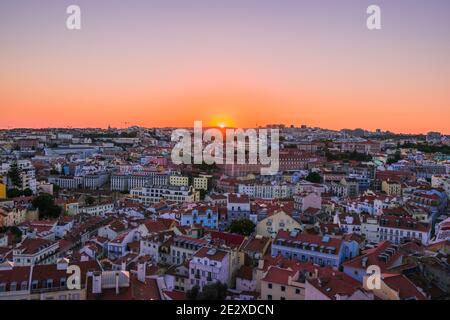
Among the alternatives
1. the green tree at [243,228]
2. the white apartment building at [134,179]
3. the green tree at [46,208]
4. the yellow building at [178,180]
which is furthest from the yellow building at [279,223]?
the white apartment building at [134,179]

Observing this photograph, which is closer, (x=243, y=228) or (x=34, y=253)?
(x=34, y=253)

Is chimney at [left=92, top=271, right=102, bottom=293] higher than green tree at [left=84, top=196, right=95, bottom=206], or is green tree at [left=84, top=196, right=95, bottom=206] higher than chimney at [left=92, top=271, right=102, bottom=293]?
chimney at [left=92, top=271, right=102, bottom=293]

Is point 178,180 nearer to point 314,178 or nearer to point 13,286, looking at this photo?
point 314,178

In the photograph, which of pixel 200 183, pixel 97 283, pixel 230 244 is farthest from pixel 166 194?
pixel 97 283

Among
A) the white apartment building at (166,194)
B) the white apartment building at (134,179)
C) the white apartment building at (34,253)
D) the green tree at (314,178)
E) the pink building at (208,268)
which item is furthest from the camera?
the white apartment building at (134,179)

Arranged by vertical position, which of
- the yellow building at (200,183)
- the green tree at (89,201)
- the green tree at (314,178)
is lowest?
the green tree at (89,201)

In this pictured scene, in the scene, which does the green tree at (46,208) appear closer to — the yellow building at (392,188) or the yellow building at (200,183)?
the yellow building at (200,183)

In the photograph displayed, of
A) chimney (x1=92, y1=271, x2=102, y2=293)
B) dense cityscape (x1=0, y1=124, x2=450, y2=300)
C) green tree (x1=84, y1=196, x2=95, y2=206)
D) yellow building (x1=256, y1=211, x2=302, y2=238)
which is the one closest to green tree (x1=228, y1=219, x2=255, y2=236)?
dense cityscape (x1=0, y1=124, x2=450, y2=300)

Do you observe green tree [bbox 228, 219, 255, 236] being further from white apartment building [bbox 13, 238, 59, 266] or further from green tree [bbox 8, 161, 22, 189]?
green tree [bbox 8, 161, 22, 189]

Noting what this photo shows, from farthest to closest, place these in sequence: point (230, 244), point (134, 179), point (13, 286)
→ point (134, 179)
point (230, 244)
point (13, 286)
